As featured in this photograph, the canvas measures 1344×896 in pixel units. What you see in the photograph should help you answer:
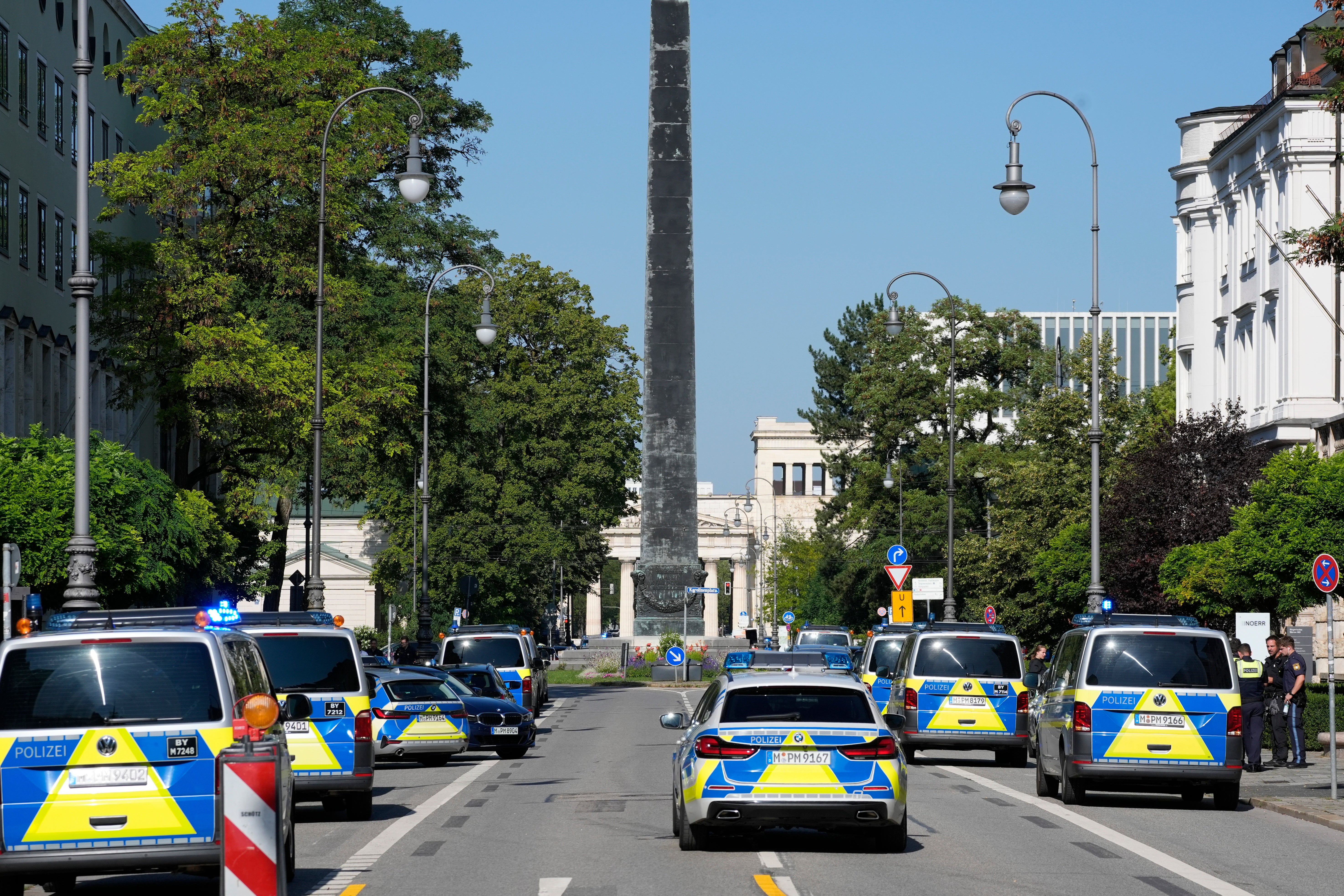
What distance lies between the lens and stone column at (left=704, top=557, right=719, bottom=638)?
5325 inches

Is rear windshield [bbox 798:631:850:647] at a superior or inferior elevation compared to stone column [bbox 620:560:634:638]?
superior

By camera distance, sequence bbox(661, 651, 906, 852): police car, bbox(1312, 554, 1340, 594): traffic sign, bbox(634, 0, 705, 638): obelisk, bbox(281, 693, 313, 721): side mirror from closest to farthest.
Result: bbox(281, 693, 313, 721): side mirror < bbox(661, 651, 906, 852): police car < bbox(1312, 554, 1340, 594): traffic sign < bbox(634, 0, 705, 638): obelisk

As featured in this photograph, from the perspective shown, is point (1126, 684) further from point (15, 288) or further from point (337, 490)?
point (337, 490)

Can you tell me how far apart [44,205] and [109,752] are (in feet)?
129

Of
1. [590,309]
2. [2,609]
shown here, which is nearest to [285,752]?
[2,609]

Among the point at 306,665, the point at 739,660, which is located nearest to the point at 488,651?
the point at 739,660

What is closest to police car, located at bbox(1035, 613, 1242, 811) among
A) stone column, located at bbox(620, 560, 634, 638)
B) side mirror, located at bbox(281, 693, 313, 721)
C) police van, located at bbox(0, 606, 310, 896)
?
side mirror, located at bbox(281, 693, 313, 721)

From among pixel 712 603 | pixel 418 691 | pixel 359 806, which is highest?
pixel 418 691

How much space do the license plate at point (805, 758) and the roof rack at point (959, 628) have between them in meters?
11.4

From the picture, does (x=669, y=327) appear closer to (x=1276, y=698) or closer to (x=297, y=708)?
(x=1276, y=698)

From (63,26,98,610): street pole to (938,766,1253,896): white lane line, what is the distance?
10.2 metres

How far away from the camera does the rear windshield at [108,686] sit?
1136cm

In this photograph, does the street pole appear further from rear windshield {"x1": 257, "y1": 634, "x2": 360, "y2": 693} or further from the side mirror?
the side mirror

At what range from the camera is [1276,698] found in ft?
88.0
